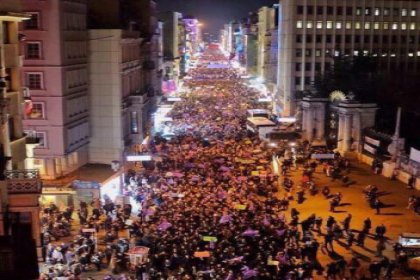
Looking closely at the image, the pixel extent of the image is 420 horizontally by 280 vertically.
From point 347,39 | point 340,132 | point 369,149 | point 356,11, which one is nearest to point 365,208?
point 369,149

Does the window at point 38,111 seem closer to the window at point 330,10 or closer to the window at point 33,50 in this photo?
the window at point 33,50

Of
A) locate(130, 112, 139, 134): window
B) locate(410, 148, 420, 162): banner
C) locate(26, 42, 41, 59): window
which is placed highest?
locate(26, 42, 41, 59): window

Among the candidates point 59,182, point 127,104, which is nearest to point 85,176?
point 59,182

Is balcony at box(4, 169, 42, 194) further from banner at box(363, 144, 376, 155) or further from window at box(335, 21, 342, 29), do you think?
window at box(335, 21, 342, 29)

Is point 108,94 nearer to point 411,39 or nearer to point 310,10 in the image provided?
point 310,10

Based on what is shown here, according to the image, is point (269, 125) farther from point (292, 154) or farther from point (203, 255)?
point (203, 255)

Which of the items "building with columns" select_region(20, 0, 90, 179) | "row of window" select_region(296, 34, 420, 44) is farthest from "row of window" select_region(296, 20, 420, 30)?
"building with columns" select_region(20, 0, 90, 179)

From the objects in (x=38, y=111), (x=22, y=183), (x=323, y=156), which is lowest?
(x=323, y=156)

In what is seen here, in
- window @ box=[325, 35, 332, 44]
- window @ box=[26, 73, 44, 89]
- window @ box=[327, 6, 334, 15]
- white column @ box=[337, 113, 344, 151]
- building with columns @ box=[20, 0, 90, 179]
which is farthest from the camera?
window @ box=[325, 35, 332, 44]
